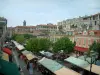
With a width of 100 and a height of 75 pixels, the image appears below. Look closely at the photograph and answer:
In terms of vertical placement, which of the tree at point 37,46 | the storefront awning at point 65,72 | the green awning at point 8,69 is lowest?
the tree at point 37,46

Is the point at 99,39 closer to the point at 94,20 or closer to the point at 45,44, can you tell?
the point at 45,44

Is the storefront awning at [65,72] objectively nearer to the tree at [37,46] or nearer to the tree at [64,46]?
the tree at [64,46]

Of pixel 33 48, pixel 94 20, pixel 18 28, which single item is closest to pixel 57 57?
pixel 33 48

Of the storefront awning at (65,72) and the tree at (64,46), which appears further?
the tree at (64,46)

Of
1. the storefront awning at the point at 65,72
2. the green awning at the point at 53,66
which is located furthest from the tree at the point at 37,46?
the storefront awning at the point at 65,72

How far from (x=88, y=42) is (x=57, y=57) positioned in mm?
10490

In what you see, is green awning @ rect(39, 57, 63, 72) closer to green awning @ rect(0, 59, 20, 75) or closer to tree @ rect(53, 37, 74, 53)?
green awning @ rect(0, 59, 20, 75)

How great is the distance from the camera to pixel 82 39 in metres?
54.6

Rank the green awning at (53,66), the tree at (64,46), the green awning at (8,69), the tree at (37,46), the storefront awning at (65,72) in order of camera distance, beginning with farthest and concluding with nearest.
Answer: the tree at (37,46), the tree at (64,46), the green awning at (53,66), the storefront awning at (65,72), the green awning at (8,69)

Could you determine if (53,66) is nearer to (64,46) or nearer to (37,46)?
(64,46)

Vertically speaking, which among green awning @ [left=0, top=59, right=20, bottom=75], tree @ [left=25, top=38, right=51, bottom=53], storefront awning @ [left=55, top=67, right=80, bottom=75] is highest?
green awning @ [left=0, top=59, right=20, bottom=75]

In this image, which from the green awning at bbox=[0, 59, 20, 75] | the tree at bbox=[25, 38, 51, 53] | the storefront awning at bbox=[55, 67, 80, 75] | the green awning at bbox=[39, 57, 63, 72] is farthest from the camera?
the tree at bbox=[25, 38, 51, 53]

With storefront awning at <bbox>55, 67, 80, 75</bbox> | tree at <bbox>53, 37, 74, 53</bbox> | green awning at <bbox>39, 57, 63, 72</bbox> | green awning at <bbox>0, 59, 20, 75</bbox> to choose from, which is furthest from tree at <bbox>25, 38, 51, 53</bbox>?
green awning at <bbox>0, 59, 20, 75</bbox>

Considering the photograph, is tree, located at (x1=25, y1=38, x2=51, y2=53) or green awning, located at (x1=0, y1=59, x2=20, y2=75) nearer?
green awning, located at (x1=0, y1=59, x2=20, y2=75)
